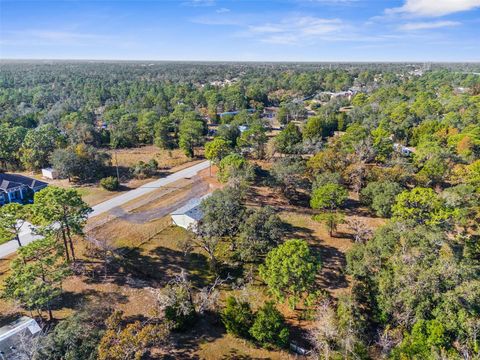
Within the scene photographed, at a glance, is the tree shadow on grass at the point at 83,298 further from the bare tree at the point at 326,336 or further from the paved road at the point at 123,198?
the bare tree at the point at 326,336

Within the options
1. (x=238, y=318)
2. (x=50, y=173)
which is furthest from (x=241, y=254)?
(x=50, y=173)

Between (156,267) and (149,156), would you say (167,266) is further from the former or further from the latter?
(149,156)

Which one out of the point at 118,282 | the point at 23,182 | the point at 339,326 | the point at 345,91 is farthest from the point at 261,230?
the point at 345,91

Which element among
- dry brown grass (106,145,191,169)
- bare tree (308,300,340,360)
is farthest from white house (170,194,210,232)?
dry brown grass (106,145,191,169)

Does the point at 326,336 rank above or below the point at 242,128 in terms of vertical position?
below

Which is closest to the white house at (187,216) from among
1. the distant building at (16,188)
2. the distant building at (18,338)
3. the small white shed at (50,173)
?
→ the distant building at (18,338)

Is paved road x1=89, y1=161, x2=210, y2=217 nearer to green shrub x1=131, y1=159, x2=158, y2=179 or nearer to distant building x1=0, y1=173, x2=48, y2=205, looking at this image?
green shrub x1=131, y1=159, x2=158, y2=179
